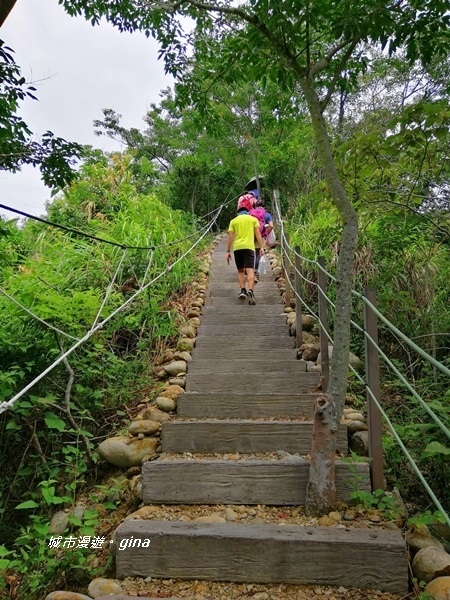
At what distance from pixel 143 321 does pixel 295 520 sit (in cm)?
242

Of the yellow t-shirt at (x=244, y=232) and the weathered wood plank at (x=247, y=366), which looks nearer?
the weathered wood plank at (x=247, y=366)

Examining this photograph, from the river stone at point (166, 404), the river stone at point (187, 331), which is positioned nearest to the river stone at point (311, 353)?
the river stone at point (187, 331)

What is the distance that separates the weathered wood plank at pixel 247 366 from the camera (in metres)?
3.38

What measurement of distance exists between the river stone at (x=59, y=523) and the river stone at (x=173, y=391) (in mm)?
1015

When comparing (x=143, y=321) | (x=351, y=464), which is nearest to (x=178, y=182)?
(x=143, y=321)

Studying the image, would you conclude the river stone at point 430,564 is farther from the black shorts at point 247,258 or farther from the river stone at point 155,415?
the black shorts at point 247,258

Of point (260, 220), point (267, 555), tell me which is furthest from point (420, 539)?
point (260, 220)

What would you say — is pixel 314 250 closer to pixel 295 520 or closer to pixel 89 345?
pixel 89 345

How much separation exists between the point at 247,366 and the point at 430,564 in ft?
6.52

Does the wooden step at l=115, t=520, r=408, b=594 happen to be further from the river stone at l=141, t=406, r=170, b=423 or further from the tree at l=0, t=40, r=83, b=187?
the tree at l=0, t=40, r=83, b=187

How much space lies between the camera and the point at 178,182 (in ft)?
33.0

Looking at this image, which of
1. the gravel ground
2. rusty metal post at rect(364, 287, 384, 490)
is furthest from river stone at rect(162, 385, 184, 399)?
rusty metal post at rect(364, 287, 384, 490)

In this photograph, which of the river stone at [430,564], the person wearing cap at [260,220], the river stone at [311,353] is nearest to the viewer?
the river stone at [430,564]

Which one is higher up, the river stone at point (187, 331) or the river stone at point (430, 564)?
the river stone at point (187, 331)
